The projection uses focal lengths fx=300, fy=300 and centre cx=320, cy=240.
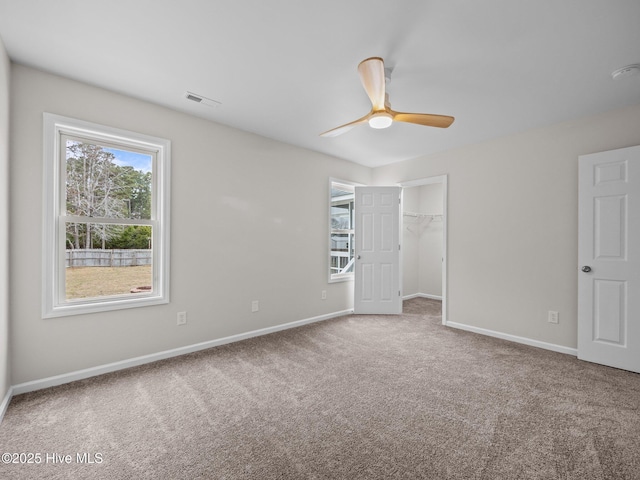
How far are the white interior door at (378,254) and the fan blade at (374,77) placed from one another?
2.76 meters

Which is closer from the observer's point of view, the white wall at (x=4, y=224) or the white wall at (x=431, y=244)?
the white wall at (x=4, y=224)

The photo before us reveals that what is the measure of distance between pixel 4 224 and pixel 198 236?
147 cm

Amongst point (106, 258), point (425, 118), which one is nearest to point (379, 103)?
point (425, 118)

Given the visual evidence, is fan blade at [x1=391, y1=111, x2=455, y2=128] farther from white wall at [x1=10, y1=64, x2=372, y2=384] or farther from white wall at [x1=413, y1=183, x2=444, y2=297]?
white wall at [x1=413, y1=183, x2=444, y2=297]

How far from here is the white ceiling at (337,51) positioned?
176cm

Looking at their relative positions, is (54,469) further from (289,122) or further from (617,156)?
(617,156)

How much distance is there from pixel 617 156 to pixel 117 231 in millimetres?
4877

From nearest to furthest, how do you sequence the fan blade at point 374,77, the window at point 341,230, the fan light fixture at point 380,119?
the fan blade at point 374,77
the fan light fixture at point 380,119
the window at point 341,230

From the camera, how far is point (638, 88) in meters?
2.59

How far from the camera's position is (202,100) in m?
2.90

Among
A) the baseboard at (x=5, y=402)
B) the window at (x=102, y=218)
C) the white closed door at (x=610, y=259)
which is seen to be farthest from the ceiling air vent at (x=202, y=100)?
the white closed door at (x=610, y=259)

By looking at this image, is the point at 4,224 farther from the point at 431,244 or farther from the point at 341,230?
the point at 431,244

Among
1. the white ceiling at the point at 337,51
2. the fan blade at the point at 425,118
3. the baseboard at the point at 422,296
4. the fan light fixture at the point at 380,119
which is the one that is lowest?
A: the baseboard at the point at 422,296

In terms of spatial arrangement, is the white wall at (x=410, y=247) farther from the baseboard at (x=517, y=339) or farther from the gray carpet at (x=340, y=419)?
the gray carpet at (x=340, y=419)
